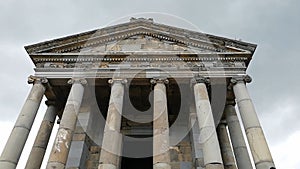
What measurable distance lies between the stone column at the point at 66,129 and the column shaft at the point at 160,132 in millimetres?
3561

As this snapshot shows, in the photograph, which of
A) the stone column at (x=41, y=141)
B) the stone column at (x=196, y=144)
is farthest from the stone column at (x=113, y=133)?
the stone column at (x=41, y=141)

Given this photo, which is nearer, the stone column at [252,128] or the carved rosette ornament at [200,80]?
the stone column at [252,128]

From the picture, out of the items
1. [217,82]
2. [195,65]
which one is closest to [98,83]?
[195,65]


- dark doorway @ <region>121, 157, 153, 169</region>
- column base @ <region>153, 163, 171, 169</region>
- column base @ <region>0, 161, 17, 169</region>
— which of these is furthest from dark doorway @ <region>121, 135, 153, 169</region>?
column base @ <region>0, 161, 17, 169</region>

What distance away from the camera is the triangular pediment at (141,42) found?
601 inches

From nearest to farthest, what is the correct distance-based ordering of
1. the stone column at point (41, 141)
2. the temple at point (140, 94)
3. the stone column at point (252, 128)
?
1. the stone column at point (252, 128)
2. the temple at point (140, 94)
3. the stone column at point (41, 141)

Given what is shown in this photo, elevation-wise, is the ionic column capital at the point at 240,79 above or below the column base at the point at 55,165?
above

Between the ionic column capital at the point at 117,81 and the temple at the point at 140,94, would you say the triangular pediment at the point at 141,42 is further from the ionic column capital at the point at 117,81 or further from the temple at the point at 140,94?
the ionic column capital at the point at 117,81

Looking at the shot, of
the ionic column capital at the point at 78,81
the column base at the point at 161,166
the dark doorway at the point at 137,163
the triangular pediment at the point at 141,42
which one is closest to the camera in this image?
the column base at the point at 161,166

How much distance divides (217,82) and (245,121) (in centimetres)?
262

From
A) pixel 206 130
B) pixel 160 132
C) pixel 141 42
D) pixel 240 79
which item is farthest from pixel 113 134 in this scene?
pixel 240 79

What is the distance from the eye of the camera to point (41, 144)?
1441cm

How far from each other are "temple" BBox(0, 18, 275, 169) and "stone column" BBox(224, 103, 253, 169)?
A: 5 centimetres

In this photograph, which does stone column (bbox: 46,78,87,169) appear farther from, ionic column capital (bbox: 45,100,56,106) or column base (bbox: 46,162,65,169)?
ionic column capital (bbox: 45,100,56,106)
